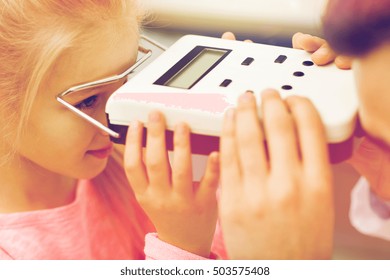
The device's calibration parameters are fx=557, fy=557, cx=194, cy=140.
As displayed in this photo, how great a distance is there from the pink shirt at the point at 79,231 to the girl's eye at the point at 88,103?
6.5 inches

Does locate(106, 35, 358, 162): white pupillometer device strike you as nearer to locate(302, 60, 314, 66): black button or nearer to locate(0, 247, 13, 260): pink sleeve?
locate(302, 60, 314, 66): black button

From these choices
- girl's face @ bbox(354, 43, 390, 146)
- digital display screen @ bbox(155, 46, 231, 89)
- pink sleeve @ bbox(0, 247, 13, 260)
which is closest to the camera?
girl's face @ bbox(354, 43, 390, 146)

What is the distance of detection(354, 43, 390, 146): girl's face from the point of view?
356 mm

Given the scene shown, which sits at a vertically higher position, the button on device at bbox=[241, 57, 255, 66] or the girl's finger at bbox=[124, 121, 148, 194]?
the button on device at bbox=[241, 57, 255, 66]

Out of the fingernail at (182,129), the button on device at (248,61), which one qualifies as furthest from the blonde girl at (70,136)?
the button on device at (248,61)

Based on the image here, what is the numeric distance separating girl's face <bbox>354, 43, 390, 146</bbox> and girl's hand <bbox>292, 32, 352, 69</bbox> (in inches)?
2.0

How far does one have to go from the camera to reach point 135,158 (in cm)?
45

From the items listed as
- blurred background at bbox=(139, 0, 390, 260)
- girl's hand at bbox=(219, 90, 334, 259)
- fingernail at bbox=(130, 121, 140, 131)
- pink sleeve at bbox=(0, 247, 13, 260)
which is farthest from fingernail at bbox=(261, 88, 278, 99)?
pink sleeve at bbox=(0, 247, 13, 260)

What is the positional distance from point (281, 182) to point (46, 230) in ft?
1.16

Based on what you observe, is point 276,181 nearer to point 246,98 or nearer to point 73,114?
point 246,98

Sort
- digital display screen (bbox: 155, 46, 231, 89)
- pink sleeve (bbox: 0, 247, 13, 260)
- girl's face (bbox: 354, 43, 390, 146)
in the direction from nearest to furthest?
girl's face (bbox: 354, 43, 390, 146)
digital display screen (bbox: 155, 46, 231, 89)
pink sleeve (bbox: 0, 247, 13, 260)

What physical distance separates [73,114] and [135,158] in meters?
0.11

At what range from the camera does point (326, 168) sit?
14.6 inches
